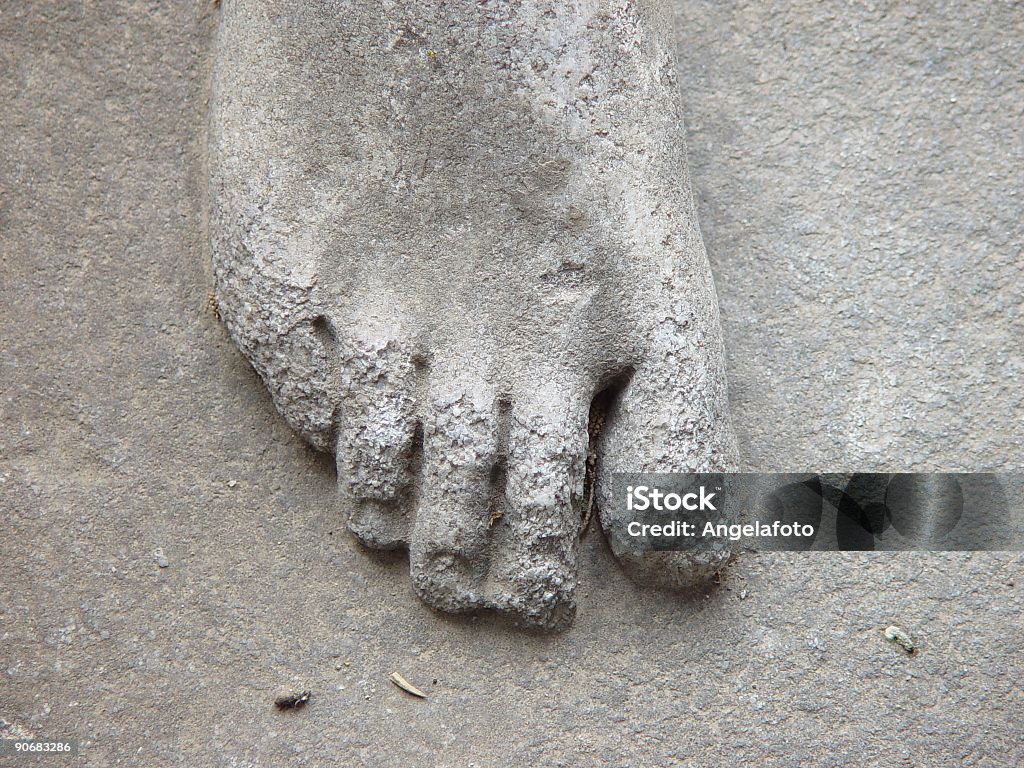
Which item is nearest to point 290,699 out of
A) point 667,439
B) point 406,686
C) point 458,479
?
point 406,686

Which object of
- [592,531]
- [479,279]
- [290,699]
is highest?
[479,279]

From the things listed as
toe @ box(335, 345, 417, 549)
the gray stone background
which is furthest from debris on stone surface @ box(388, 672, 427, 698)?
toe @ box(335, 345, 417, 549)

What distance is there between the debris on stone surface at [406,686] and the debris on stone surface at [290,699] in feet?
0.23

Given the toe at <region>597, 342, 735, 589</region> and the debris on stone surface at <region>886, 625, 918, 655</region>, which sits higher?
the toe at <region>597, 342, 735, 589</region>

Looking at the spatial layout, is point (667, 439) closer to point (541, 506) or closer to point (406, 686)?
point (541, 506)

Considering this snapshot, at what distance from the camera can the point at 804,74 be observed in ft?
3.15

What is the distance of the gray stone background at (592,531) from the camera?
2.72ft

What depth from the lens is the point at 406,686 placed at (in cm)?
84

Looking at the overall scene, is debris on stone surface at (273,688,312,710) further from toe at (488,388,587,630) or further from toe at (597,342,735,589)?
toe at (597,342,735,589)

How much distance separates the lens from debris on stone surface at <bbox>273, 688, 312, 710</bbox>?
0.83 metres

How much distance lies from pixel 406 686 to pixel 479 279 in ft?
1.11

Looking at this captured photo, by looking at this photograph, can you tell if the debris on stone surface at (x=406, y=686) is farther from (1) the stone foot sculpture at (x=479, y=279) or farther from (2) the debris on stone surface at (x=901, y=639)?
(2) the debris on stone surface at (x=901, y=639)

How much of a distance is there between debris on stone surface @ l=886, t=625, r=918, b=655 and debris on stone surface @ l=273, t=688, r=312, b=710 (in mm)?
484

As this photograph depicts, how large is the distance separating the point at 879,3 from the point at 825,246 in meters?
0.25
